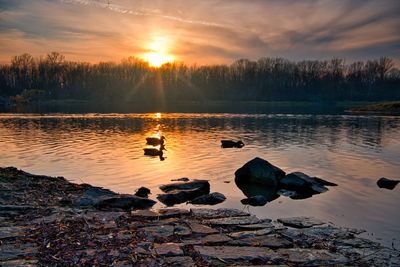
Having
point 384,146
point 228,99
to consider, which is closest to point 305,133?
point 384,146

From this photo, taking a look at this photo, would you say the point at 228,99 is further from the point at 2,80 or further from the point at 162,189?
the point at 162,189

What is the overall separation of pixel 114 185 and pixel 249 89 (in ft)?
519

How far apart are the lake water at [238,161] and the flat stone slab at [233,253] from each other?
6.64 m

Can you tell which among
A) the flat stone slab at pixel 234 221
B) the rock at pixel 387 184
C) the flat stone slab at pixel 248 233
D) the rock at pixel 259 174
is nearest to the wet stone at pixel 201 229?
the flat stone slab at pixel 248 233

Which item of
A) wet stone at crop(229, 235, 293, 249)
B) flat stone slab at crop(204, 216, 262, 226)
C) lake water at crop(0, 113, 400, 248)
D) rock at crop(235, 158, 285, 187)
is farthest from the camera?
rock at crop(235, 158, 285, 187)

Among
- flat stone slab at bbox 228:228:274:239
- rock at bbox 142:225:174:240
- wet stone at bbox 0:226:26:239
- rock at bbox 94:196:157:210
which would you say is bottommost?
rock at bbox 94:196:157:210

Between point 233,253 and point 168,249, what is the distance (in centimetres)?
134

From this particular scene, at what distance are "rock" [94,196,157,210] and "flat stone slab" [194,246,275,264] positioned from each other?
18.0ft

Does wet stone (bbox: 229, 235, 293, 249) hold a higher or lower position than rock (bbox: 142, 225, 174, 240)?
lower

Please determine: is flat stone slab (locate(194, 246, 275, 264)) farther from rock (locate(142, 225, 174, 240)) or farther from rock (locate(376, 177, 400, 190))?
rock (locate(376, 177, 400, 190))

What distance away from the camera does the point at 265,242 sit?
8.93 m

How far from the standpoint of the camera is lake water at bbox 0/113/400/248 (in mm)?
17141

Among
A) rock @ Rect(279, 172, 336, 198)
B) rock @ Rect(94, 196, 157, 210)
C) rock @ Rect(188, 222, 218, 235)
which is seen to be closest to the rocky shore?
rock @ Rect(188, 222, 218, 235)

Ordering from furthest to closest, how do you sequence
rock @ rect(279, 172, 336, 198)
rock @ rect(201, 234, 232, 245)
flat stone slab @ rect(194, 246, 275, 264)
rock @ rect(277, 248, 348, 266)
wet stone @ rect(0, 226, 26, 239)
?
rock @ rect(279, 172, 336, 198) < rock @ rect(201, 234, 232, 245) < wet stone @ rect(0, 226, 26, 239) < rock @ rect(277, 248, 348, 266) < flat stone slab @ rect(194, 246, 275, 264)
